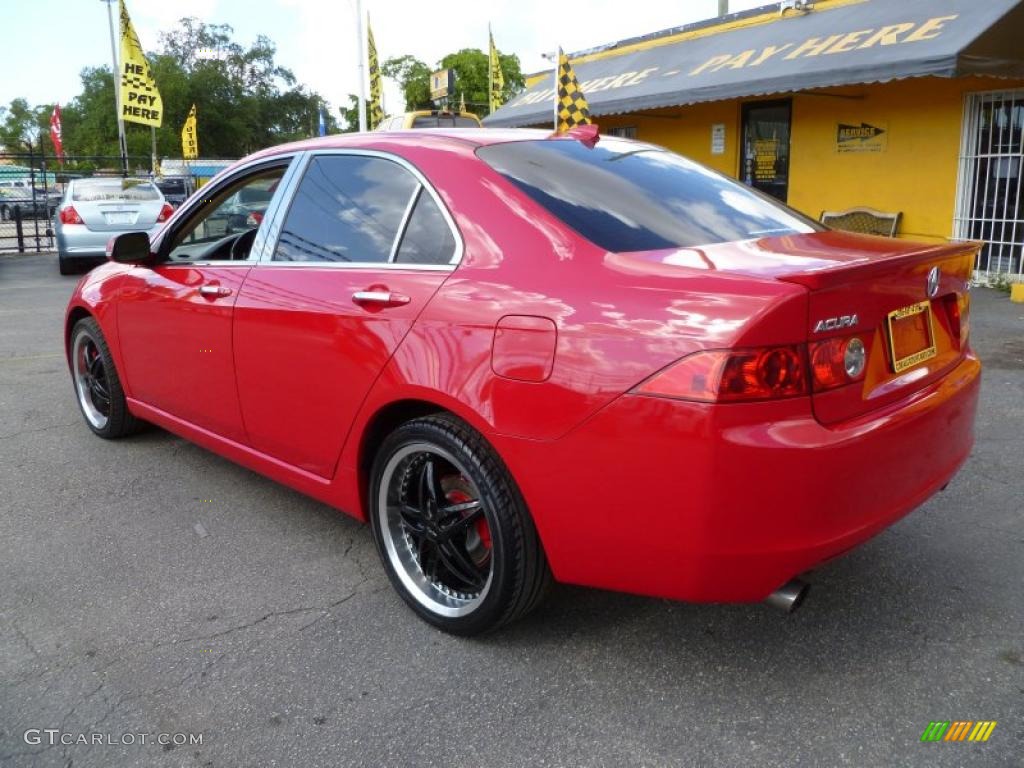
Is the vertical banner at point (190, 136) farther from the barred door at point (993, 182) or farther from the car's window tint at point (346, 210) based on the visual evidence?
the car's window tint at point (346, 210)

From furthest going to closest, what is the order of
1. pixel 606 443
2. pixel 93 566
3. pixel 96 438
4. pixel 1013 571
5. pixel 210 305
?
pixel 96 438
pixel 210 305
pixel 93 566
pixel 1013 571
pixel 606 443

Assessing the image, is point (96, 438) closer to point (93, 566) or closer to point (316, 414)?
point (93, 566)

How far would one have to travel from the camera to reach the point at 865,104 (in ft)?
37.7

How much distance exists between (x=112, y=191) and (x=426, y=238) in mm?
12789

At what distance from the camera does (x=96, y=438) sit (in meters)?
5.07

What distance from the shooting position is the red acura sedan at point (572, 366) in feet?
7.13

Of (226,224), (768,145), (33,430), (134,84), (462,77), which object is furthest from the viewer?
(462,77)

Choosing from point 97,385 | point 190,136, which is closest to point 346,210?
point 97,385

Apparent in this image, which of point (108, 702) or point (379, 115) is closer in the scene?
point (108, 702)

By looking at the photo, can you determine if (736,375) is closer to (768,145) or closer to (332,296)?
(332,296)

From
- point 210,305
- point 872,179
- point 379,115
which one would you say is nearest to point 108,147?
point 379,115

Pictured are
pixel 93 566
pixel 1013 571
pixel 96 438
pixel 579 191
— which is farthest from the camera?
pixel 96 438

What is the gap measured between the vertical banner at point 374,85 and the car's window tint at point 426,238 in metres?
15.8

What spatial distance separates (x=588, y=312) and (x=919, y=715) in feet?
4.62
